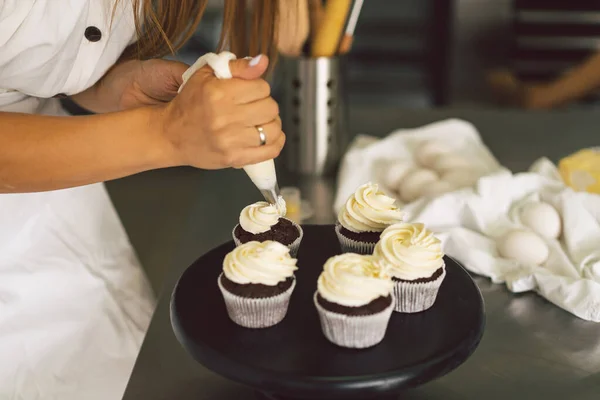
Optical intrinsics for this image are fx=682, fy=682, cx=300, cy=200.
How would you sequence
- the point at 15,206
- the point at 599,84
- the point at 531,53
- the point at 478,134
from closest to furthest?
the point at 15,206, the point at 478,134, the point at 599,84, the point at 531,53

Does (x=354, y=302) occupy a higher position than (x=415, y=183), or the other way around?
(x=354, y=302)

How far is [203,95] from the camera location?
934 mm

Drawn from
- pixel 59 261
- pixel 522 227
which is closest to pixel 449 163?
pixel 522 227

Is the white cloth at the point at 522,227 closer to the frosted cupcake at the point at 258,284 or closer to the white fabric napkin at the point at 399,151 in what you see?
the white fabric napkin at the point at 399,151

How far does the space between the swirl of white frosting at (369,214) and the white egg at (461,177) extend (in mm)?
492

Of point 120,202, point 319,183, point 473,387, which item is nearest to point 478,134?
point 319,183

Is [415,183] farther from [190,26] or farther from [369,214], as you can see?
[190,26]

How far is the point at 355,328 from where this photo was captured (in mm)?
896

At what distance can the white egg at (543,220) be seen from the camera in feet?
4.52

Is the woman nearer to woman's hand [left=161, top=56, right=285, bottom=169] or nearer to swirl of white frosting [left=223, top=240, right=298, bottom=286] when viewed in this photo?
woman's hand [left=161, top=56, right=285, bottom=169]

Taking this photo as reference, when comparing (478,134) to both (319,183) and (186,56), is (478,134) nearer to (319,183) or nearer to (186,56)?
(319,183)

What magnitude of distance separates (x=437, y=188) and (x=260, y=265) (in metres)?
0.69

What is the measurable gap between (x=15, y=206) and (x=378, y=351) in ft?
2.64

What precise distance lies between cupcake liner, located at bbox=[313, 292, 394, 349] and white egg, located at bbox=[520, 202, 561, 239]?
587 mm
